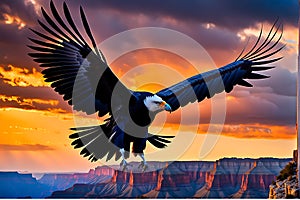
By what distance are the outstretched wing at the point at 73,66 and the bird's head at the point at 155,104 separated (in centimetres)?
27

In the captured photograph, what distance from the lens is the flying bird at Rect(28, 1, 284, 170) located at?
4.64m

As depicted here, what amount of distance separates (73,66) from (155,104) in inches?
32.1

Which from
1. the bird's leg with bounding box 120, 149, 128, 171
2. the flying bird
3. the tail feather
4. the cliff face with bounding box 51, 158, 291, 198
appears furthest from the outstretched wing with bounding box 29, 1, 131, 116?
the cliff face with bounding box 51, 158, 291, 198

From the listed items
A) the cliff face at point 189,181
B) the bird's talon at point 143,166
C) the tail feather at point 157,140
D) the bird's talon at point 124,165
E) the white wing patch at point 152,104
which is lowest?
the bird's talon at point 124,165

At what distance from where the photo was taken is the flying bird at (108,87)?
4637 mm

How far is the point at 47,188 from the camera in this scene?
6.41 metres

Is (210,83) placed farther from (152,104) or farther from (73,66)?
(73,66)

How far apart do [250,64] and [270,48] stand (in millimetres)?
288

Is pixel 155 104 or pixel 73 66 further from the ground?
pixel 73 66

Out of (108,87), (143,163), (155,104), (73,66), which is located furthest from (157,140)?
(73,66)

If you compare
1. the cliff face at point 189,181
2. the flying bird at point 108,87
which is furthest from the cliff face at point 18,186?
the flying bird at point 108,87

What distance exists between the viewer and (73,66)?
4.70 m

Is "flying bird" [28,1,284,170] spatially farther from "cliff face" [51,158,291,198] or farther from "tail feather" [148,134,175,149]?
"cliff face" [51,158,291,198]

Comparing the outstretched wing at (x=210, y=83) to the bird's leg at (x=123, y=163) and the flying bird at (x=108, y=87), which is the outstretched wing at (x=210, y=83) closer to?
the flying bird at (x=108, y=87)
